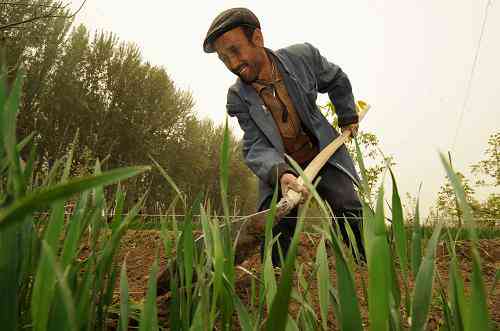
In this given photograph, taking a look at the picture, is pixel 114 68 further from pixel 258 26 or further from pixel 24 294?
pixel 24 294

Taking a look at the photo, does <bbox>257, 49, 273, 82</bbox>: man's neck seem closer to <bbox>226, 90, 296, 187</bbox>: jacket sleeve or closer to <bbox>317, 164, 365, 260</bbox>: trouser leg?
<bbox>226, 90, 296, 187</bbox>: jacket sleeve

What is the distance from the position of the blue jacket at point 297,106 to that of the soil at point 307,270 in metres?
0.61

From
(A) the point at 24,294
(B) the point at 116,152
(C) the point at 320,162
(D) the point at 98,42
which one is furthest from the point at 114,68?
(A) the point at 24,294

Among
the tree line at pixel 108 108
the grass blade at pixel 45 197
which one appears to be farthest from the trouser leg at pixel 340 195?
the tree line at pixel 108 108

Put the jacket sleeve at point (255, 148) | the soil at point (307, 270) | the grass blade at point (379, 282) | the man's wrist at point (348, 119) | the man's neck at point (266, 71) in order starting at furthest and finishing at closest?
the man's wrist at point (348, 119) → the man's neck at point (266, 71) → the jacket sleeve at point (255, 148) → the soil at point (307, 270) → the grass blade at point (379, 282)

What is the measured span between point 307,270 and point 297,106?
133 cm

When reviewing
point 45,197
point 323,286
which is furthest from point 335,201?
point 45,197

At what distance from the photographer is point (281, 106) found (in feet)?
9.01

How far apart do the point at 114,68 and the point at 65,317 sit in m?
16.1

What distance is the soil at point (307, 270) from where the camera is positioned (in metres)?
1.29

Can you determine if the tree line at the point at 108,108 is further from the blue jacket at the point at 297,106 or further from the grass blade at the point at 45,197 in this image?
the grass blade at the point at 45,197

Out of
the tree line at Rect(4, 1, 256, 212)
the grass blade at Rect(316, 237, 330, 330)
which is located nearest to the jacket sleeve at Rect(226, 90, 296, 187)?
the grass blade at Rect(316, 237, 330, 330)

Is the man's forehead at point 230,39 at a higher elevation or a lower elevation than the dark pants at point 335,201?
higher

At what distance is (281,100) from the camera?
9.00ft
